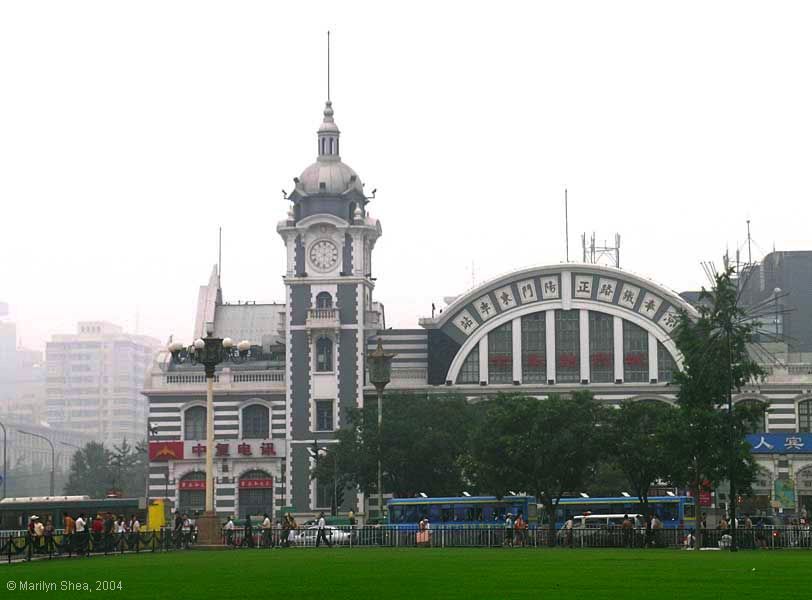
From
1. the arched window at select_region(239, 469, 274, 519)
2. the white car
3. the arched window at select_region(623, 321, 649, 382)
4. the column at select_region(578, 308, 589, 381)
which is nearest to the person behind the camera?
the white car

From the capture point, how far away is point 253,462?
302ft

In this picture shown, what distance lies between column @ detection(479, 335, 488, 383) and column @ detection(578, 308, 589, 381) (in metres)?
5.60

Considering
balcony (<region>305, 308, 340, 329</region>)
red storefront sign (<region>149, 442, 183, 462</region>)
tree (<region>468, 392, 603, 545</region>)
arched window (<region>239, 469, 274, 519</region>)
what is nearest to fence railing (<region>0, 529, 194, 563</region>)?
tree (<region>468, 392, 603, 545</region>)

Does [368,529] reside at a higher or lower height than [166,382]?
lower

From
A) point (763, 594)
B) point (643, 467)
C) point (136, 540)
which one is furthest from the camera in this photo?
point (643, 467)

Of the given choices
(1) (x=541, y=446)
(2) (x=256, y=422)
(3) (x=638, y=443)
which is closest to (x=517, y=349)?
(2) (x=256, y=422)

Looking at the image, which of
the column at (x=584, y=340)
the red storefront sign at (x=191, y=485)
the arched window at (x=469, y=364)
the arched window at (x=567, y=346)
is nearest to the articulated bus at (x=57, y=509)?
the red storefront sign at (x=191, y=485)

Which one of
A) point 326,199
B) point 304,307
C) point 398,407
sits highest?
point 326,199

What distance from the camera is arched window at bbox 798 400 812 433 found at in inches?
3504

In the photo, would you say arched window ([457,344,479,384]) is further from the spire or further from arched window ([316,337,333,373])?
the spire

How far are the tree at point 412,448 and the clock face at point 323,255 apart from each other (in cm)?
1271

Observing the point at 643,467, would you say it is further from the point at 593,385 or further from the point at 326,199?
the point at 326,199

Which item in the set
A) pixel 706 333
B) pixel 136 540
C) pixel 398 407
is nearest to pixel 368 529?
pixel 136 540

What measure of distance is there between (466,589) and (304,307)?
6610cm
